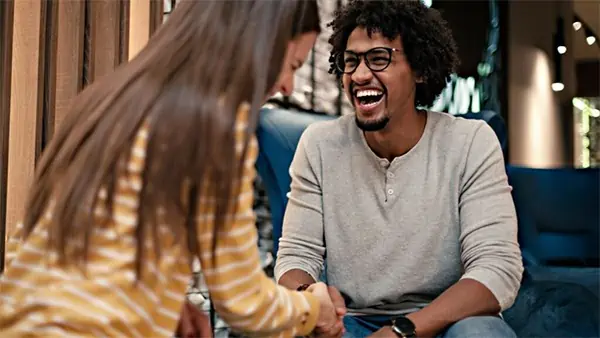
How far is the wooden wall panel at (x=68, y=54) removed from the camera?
1.61 m

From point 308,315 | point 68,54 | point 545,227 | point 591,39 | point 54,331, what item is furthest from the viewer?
point 591,39

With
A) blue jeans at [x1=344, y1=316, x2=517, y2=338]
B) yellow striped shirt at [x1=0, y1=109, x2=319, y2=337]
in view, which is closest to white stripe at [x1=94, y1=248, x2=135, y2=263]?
yellow striped shirt at [x1=0, y1=109, x2=319, y2=337]

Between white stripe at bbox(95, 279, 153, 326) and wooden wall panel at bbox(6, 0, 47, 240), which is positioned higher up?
wooden wall panel at bbox(6, 0, 47, 240)

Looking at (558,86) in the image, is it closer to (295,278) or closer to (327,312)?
(295,278)

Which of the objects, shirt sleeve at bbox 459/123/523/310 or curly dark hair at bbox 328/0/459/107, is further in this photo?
curly dark hair at bbox 328/0/459/107

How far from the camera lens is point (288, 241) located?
1.68 meters

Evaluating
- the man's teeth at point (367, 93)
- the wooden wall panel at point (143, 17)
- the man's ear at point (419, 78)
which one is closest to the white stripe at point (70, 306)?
the wooden wall panel at point (143, 17)

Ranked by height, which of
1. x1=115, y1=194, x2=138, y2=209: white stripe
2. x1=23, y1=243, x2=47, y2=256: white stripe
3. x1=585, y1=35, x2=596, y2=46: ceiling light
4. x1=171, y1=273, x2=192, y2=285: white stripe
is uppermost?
x1=585, y1=35, x2=596, y2=46: ceiling light

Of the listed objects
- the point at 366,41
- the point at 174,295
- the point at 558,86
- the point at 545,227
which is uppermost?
the point at 366,41

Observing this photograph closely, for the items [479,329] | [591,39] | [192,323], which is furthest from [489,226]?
[591,39]

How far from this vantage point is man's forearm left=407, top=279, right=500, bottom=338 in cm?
145

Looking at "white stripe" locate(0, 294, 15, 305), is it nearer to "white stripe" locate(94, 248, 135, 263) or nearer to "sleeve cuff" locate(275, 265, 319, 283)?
"white stripe" locate(94, 248, 135, 263)

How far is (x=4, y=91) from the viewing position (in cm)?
155

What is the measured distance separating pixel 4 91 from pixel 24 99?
5 centimetres
